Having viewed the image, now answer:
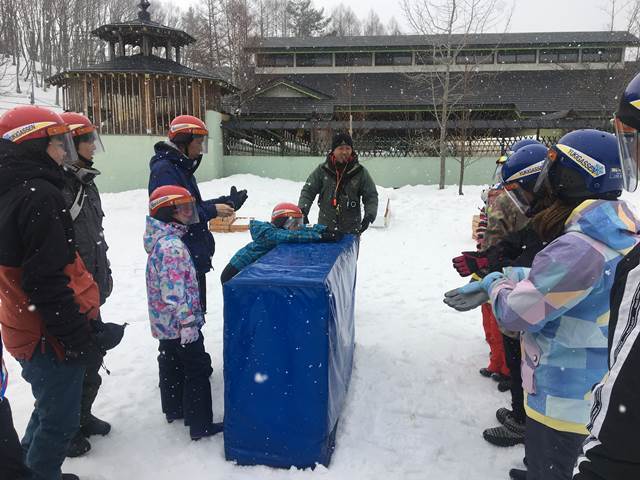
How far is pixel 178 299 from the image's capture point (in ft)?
9.57

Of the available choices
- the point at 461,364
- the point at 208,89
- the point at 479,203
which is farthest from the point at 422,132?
the point at 461,364

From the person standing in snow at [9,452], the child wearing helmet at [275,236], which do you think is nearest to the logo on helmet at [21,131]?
the person standing in snow at [9,452]

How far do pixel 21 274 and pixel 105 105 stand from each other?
17185mm

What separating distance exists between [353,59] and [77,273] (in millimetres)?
26737

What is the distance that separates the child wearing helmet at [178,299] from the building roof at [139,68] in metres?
15.7

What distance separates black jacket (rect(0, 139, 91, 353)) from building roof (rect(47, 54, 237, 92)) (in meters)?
16.3

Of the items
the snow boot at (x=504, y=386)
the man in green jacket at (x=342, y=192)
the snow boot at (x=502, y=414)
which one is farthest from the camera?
the man in green jacket at (x=342, y=192)

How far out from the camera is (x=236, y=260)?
364 cm

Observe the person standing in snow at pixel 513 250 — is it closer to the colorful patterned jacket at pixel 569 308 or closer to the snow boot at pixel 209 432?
the colorful patterned jacket at pixel 569 308

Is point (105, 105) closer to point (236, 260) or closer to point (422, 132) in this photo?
point (422, 132)

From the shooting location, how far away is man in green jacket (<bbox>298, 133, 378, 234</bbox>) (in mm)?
5094

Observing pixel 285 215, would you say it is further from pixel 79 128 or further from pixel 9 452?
pixel 9 452

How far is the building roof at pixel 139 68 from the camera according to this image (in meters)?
16.7

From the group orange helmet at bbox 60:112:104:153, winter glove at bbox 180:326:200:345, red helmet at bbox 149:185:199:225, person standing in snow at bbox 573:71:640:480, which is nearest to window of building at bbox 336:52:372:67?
orange helmet at bbox 60:112:104:153
